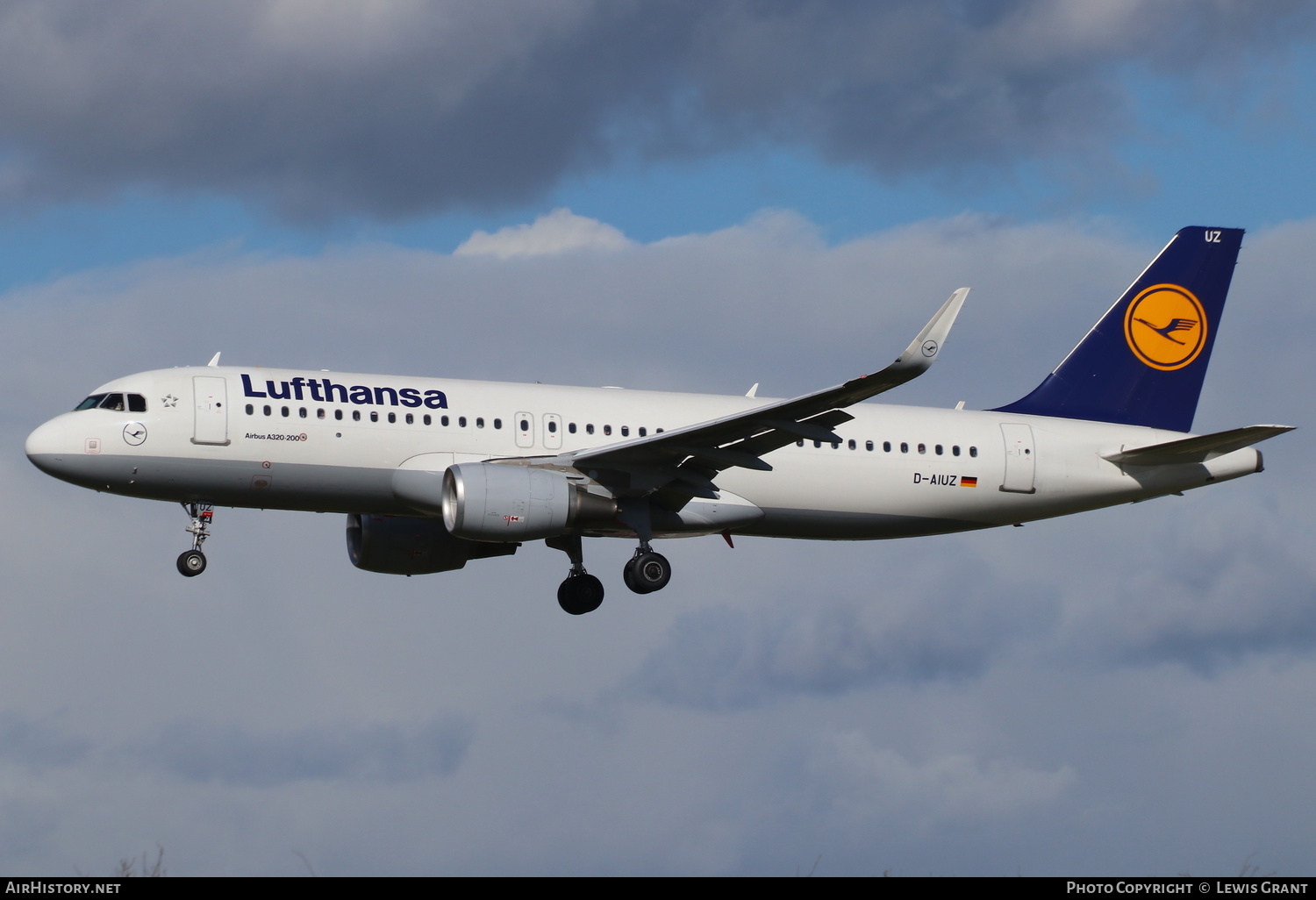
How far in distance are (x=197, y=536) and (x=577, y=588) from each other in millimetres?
8671

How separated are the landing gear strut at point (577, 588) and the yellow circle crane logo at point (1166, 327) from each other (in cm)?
1510

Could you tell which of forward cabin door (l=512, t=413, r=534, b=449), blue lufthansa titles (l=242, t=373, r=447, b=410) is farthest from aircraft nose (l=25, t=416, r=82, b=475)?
forward cabin door (l=512, t=413, r=534, b=449)

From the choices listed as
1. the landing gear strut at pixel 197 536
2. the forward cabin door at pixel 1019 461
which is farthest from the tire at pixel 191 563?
the forward cabin door at pixel 1019 461

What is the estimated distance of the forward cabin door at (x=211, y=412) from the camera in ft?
105

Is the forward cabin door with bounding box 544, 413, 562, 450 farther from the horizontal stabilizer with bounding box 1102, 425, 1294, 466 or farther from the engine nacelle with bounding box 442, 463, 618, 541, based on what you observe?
the horizontal stabilizer with bounding box 1102, 425, 1294, 466

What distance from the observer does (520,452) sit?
33.8m

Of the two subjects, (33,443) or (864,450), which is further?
(864,450)

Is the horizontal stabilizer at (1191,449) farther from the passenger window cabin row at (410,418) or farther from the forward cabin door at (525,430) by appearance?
the forward cabin door at (525,430)

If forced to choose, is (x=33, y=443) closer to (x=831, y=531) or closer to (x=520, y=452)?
(x=520, y=452)

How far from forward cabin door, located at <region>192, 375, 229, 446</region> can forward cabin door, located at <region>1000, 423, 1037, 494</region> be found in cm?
1739

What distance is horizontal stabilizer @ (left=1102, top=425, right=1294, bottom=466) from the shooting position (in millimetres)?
35750
